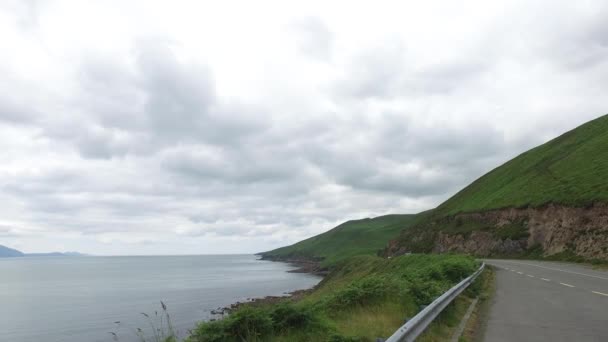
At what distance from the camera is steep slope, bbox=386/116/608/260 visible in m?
58.2

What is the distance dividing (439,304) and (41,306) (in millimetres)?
76798

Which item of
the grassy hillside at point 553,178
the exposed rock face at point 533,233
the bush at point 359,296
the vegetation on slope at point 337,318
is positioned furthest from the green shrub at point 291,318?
the grassy hillside at point 553,178

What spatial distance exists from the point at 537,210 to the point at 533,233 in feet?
16.0

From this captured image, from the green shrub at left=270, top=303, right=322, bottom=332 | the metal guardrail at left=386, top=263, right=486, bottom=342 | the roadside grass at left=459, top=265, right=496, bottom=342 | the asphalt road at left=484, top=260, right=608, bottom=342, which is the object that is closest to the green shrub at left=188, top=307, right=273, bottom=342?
the green shrub at left=270, top=303, right=322, bottom=332

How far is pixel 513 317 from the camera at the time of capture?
44.3ft

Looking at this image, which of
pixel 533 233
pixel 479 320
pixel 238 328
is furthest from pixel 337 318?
pixel 533 233

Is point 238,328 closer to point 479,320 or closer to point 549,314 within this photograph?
point 479,320

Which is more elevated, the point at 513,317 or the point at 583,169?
the point at 583,169

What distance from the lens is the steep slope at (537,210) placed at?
58250 mm

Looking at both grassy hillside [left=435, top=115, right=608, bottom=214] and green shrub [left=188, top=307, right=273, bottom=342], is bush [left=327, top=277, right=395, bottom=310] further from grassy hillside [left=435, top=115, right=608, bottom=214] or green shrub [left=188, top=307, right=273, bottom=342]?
grassy hillside [left=435, top=115, right=608, bottom=214]

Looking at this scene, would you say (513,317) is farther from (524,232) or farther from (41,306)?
(41,306)

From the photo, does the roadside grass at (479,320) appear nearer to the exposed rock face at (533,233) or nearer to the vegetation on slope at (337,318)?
the vegetation on slope at (337,318)

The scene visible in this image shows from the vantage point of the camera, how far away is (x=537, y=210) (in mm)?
72125

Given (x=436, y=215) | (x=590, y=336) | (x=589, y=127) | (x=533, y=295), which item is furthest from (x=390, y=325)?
(x=589, y=127)
